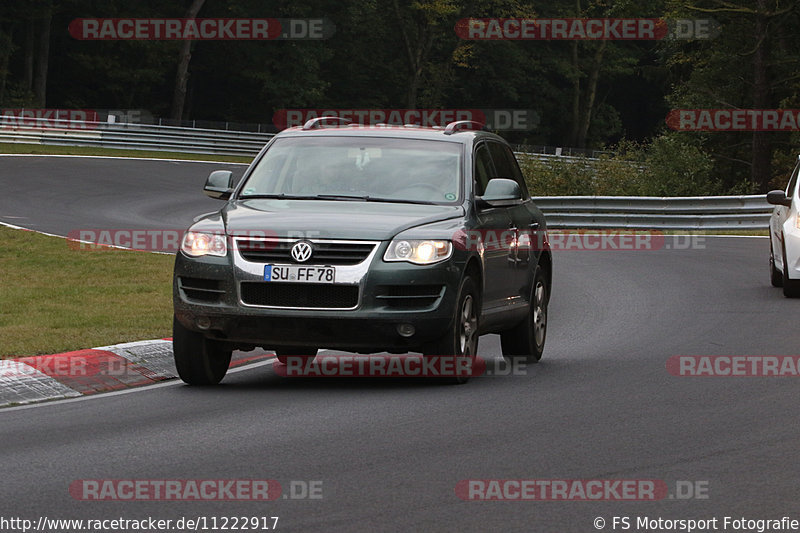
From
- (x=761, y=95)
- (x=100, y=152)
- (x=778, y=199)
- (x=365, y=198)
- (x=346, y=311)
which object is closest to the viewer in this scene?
(x=346, y=311)

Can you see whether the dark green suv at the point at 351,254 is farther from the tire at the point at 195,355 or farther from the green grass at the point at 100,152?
the green grass at the point at 100,152

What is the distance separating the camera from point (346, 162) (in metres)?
11.6

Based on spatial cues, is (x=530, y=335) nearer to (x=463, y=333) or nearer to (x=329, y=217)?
(x=463, y=333)

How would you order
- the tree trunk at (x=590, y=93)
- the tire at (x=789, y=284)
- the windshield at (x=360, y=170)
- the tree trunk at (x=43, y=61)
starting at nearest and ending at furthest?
the windshield at (x=360, y=170)
the tire at (x=789, y=284)
the tree trunk at (x=43, y=61)
the tree trunk at (x=590, y=93)

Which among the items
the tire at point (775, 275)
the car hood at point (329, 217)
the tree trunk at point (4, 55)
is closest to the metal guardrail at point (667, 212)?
the tire at point (775, 275)

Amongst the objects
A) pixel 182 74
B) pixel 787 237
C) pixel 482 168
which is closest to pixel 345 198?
pixel 482 168

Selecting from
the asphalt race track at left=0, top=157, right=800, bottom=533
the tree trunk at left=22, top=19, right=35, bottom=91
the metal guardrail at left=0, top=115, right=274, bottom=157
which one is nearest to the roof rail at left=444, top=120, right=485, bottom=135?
the asphalt race track at left=0, top=157, right=800, bottom=533

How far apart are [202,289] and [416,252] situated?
1507 mm

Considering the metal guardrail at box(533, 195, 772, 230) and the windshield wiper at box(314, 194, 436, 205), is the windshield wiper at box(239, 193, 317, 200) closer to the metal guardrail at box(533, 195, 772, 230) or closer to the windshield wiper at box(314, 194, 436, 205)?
the windshield wiper at box(314, 194, 436, 205)

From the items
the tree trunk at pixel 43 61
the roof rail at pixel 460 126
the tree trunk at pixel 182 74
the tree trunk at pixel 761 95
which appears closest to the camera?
the roof rail at pixel 460 126

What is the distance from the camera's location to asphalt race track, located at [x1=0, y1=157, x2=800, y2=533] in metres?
6.73

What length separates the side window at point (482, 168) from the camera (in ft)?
38.9

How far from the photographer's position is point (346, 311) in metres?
10.1

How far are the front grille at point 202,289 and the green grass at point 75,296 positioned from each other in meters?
1.56
